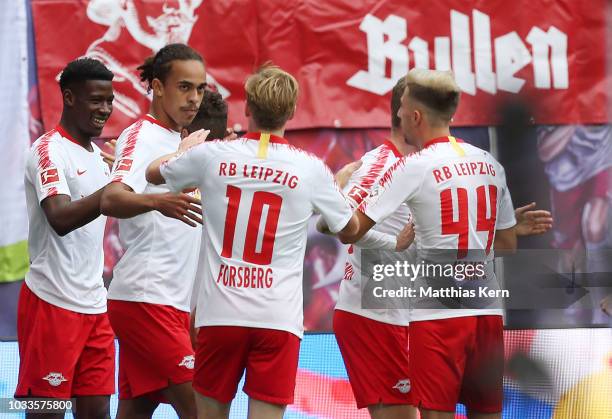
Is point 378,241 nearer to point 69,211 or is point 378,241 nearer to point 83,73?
point 69,211

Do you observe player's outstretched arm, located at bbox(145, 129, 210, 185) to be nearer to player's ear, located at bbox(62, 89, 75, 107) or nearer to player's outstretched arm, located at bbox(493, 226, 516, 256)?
player's ear, located at bbox(62, 89, 75, 107)

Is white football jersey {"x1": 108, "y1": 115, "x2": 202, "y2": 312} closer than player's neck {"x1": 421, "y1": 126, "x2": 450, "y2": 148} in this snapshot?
No

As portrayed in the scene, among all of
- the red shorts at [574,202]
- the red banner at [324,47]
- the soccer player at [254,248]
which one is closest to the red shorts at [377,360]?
the soccer player at [254,248]

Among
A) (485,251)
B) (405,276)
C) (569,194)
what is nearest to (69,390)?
(405,276)

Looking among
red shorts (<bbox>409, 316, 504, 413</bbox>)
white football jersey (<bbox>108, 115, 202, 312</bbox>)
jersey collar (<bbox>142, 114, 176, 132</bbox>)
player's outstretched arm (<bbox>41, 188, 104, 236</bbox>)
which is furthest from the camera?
jersey collar (<bbox>142, 114, 176, 132</bbox>)

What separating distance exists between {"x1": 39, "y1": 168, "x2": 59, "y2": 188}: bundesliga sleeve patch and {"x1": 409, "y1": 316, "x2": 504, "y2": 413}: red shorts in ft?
6.12

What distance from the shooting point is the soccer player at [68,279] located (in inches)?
208

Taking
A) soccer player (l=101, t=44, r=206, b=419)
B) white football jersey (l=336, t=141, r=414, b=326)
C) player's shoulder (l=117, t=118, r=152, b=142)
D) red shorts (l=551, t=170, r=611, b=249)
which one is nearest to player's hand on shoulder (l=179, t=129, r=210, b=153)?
soccer player (l=101, t=44, r=206, b=419)

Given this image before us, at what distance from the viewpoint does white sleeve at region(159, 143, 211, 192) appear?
4539 mm

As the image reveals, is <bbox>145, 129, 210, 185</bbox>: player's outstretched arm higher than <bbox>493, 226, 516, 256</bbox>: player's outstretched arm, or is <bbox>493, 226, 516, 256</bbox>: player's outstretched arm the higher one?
<bbox>145, 129, 210, 185</bbox>: player's outstretched arm

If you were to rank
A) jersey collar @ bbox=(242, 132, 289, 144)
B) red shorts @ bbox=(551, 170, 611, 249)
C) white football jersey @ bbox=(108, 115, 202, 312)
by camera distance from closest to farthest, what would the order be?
jersey collar @ bbox=(242, 132, 289, 144) → white football jersey @ bbox=(108, 115, 202, 312) → red shorts @ bbox=(551, 170, 611, 249)

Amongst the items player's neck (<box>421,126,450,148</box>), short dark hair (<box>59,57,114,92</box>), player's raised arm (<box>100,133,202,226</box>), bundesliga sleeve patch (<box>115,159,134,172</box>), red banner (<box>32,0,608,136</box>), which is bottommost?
player's raised arm (<box>100,133,202,226</box>)

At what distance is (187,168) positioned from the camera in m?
4.55

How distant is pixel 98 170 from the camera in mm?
5582
